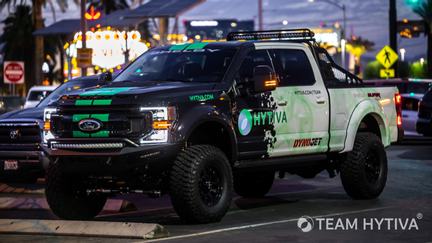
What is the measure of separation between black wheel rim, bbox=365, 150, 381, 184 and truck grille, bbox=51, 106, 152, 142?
155 inches

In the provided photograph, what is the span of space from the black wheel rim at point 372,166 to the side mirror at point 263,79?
7.94ft

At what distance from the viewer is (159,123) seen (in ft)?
32.6

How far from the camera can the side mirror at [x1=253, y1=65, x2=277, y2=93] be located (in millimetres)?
10852

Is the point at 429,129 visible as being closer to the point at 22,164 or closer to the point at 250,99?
the point at 22,164

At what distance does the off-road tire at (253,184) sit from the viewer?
43.3 ft

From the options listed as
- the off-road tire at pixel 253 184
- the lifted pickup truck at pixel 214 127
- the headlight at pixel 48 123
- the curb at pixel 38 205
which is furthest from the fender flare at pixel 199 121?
the off-road tire at pixel 253 184

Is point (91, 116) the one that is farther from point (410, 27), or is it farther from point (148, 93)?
point (410, 27)

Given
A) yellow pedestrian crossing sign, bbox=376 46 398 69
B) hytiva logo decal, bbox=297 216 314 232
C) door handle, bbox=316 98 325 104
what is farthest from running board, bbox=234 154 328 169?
yellow pedestrian crossing sign, bbox=376 46 398 69

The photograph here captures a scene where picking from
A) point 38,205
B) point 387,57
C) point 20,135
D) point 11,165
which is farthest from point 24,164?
point 387,57

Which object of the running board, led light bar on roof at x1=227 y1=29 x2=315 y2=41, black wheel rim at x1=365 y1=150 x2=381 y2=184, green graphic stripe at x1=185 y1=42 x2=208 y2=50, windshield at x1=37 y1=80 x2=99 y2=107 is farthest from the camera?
windshield at x1=37 y1=80 x2=99 y2=107

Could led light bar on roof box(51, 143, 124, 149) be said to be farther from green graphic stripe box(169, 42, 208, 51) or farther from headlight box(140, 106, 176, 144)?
green graphic stripe box(169, 42, 208, 51)

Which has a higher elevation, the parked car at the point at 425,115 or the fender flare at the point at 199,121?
the fender flare at the point at 199,121

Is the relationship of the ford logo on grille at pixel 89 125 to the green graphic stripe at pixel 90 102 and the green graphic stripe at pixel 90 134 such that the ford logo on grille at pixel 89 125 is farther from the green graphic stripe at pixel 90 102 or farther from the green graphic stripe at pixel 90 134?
the green graphic stripe at pixel 90 102

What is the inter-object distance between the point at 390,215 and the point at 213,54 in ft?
9.12
